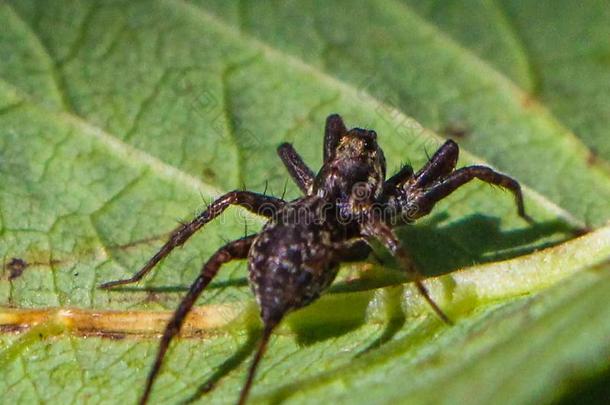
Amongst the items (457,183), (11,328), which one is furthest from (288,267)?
(11,328)

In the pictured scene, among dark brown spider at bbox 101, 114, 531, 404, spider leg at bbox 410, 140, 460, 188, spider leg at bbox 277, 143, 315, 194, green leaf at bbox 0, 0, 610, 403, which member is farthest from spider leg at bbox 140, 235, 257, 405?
spider leg at bbox 410, 140, 460, 188

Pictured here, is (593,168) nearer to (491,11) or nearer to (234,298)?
(491,11)

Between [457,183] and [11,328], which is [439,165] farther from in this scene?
[11,328]

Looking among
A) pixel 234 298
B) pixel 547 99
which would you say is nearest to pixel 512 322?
pixel 234 298

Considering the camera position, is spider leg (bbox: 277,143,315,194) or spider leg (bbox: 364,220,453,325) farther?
spider leg (bbox: 277,143,315,194)

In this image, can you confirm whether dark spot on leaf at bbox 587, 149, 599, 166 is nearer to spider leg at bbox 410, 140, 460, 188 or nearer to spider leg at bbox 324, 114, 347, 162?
spider leg at bbox 410, 140, 460, 188

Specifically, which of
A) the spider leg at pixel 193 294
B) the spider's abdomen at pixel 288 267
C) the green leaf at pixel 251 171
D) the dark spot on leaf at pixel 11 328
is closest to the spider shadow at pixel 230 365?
the green leaf at pixel 251 171
